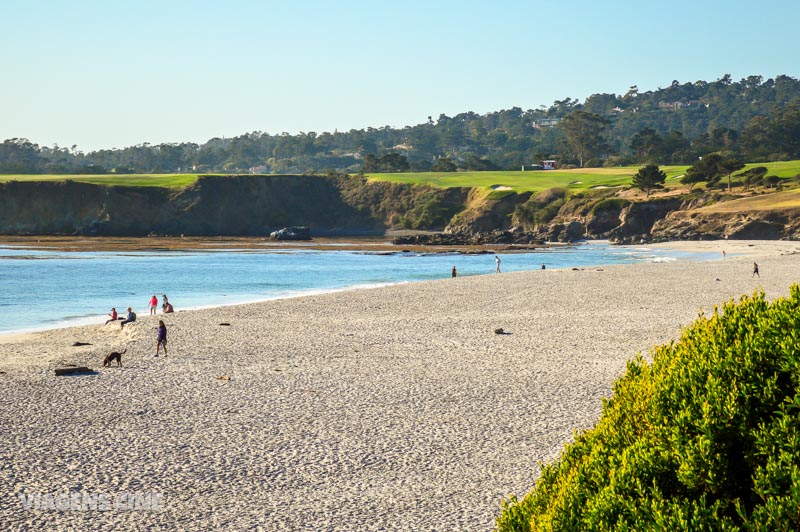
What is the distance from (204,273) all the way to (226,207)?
72.7 metres

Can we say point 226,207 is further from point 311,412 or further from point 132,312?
point 311,412

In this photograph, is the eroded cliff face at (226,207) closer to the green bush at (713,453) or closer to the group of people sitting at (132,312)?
the group of people sitting at (132,312)

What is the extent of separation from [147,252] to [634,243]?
5564cm

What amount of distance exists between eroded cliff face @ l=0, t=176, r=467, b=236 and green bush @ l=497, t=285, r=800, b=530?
12647cm

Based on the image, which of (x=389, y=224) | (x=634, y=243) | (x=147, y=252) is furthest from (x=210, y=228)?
(x=634, y=243)

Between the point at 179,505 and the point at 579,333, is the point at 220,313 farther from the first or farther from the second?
the point at 179,505

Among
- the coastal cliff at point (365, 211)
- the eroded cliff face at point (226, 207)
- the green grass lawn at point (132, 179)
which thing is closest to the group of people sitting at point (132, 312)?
the coastal cliff at point (365, 211)

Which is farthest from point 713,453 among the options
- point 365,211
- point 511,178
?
point 511,178

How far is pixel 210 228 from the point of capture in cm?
13162

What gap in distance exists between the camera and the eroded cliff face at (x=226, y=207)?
413 ft

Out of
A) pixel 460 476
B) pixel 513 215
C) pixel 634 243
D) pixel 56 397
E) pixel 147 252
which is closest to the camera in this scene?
pixel 460 476

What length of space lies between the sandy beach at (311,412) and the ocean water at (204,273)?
10825 mm

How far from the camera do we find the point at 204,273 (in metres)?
64.1

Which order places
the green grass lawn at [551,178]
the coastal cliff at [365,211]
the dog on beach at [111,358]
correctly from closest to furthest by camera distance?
the dog on beach at [111,358] → the coastal cliff at [365,211] → the green grass lawn at [551,178]
